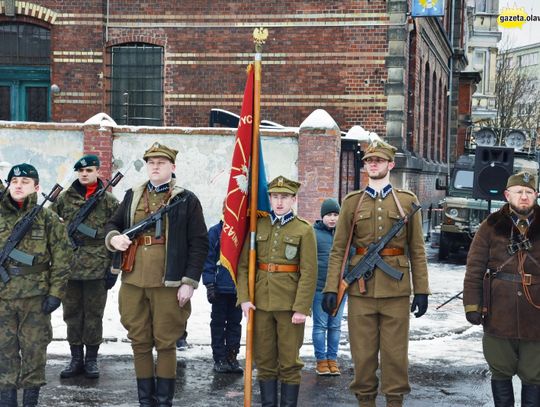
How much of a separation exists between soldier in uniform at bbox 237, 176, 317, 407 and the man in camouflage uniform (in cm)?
180

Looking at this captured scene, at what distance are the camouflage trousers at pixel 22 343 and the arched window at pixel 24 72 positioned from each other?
45.4 ft

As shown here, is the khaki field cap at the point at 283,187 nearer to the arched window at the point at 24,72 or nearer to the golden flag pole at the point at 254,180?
the golden flag pole at the point at 254,180

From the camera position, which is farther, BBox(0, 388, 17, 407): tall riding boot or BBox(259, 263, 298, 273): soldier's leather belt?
BBox(259, 263, 298, 273): soldier's leather belt

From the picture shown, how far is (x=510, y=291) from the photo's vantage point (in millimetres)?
6086

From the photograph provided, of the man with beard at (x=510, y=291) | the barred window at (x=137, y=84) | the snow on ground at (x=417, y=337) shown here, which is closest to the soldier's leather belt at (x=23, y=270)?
the snow on ground at (x=417, y=337)

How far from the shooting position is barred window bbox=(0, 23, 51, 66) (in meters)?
19.1

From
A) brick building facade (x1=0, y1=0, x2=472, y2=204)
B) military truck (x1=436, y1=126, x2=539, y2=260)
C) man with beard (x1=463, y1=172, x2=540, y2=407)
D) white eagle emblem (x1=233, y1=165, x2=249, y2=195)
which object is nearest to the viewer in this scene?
man with beard (x1=463, y1=172, x2=540, y2=407)

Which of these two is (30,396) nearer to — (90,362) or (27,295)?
(27,295)

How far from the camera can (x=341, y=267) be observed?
6398 millimetres

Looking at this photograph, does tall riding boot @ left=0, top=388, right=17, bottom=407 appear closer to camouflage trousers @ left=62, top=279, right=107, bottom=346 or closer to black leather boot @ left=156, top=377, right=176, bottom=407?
black leather boot @ left=156, top=377, right=176, bottom=407

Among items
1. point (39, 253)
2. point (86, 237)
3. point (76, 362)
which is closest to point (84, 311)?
point (76, 362)

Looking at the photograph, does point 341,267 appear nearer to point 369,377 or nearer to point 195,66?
point 369,377

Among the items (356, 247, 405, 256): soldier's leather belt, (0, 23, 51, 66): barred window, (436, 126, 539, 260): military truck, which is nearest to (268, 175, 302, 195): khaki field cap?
(356, 247, 405, 256): soldier's leather belt

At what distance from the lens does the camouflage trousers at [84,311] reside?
7734 mm
